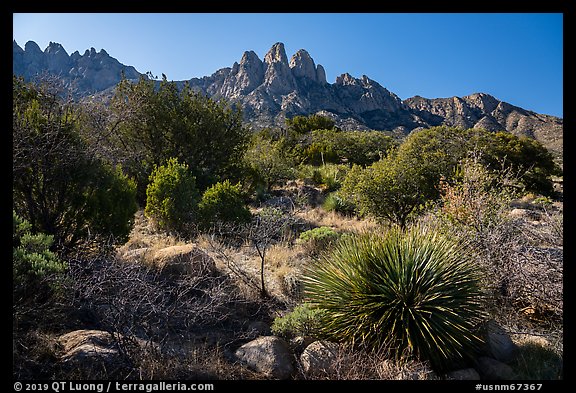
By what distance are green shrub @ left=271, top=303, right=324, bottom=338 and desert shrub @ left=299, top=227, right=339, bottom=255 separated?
331 cm

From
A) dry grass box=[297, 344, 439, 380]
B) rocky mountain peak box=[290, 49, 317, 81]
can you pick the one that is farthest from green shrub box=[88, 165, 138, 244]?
rocky mountain peak box=[290, 49, 317, 81]

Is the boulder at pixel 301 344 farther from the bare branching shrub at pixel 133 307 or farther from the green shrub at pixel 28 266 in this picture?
the green shrub at pixel 28 266

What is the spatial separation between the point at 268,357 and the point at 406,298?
1.86 metres

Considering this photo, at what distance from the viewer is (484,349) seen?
4.20m

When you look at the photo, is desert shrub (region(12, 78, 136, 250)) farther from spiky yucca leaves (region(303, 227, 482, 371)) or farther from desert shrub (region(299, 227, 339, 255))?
spiky yucca leaves (region(303, 227, 482, 371))

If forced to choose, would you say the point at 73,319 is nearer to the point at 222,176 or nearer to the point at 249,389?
the point at 249,389

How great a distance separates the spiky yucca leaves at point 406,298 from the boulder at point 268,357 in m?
0.63

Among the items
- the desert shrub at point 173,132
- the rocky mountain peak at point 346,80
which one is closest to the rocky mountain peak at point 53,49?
the rocky mountain peak at point 346,80

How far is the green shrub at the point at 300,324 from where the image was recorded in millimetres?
4457

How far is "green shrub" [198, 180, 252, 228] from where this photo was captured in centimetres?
955

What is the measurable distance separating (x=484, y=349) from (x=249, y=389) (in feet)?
9.92

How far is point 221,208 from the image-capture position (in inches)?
384
